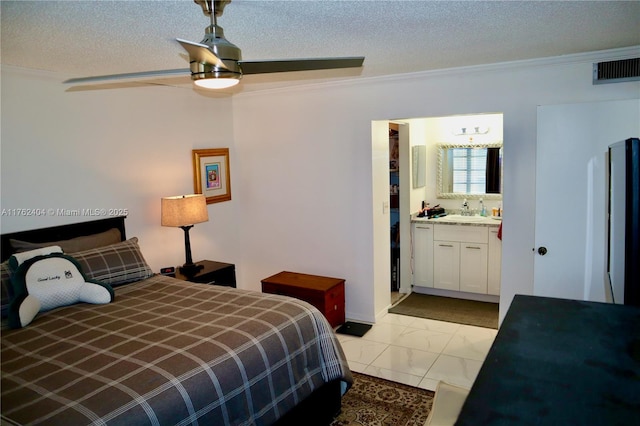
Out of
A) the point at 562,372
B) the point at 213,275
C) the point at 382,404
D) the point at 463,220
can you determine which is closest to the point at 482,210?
the point at 463,220

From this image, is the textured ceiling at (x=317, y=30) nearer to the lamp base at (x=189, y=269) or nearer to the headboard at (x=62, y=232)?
the headboard at (x=62, y=232)

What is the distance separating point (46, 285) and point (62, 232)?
82 cm

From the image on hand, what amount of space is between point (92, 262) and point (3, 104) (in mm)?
1247

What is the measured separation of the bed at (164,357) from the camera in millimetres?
1875

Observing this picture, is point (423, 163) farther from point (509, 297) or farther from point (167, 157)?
point (167, 157)

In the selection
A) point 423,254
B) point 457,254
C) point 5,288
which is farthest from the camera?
point 423,254

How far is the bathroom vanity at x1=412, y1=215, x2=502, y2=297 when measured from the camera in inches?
190

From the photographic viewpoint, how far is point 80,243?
346 centimetres

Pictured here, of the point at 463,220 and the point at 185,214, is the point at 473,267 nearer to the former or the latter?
the point at 463,220

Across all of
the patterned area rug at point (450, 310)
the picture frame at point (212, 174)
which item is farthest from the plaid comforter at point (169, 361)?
the patterned area rug at point (450, 310)

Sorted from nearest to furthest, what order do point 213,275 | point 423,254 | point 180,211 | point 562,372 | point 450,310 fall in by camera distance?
point 562,372 → point 180,211 → point 213,275 → point 450,310 → point 423,254

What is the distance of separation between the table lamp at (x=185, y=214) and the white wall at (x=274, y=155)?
0.28 metres

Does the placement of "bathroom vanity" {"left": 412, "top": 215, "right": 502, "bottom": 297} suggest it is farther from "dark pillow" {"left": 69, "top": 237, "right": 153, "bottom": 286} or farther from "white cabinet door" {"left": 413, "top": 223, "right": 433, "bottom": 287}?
"dark pillow" {"left": 69, "top": 237, "right": 153, "bottom": 286}

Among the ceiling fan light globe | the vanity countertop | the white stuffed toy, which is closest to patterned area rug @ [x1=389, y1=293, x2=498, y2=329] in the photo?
the vanity countertop
